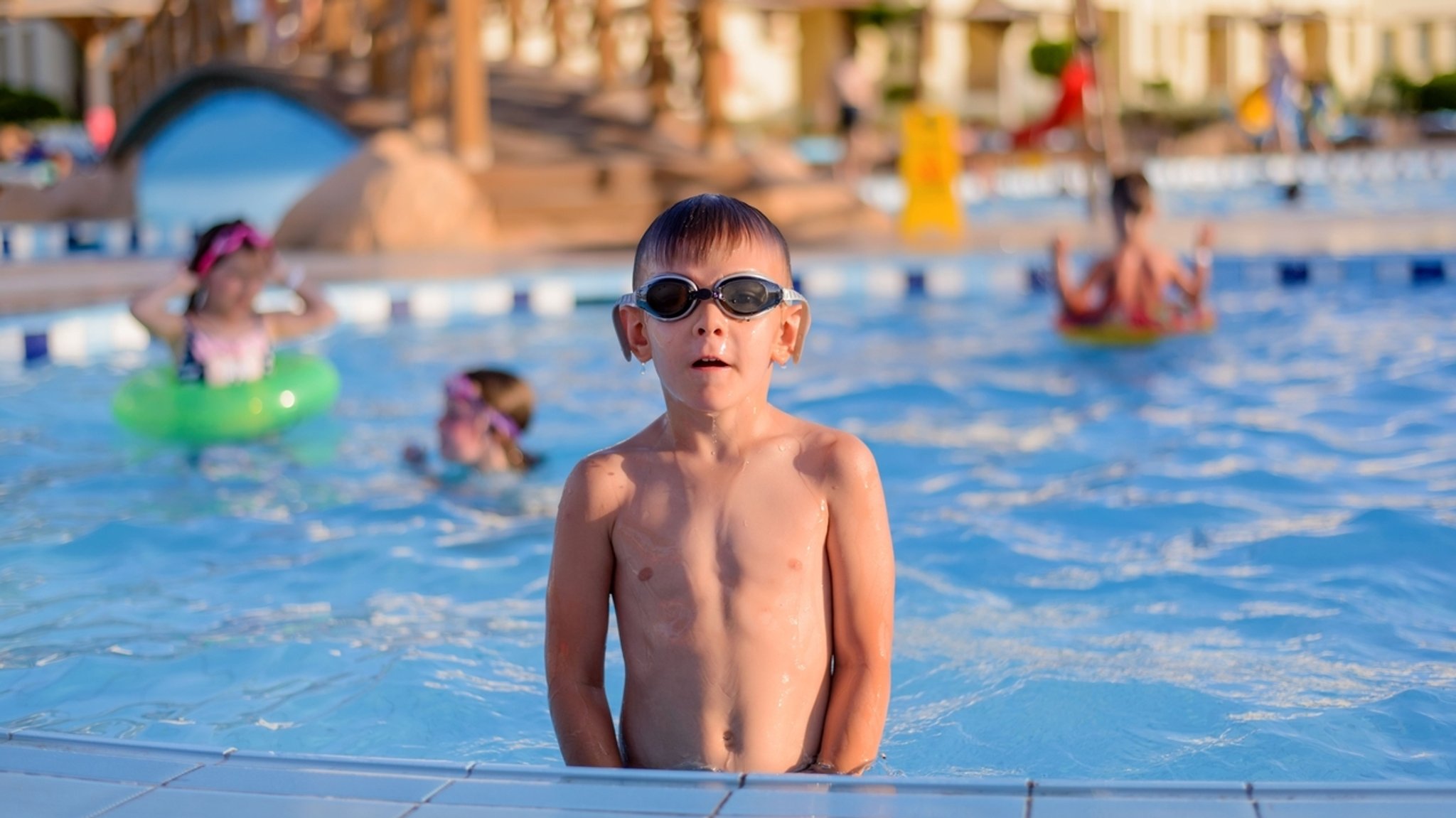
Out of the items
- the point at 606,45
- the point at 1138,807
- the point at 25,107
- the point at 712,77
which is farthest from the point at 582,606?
the point at 25,107

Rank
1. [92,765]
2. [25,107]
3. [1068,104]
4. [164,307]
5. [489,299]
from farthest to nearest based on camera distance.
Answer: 1. [25,107]
2. [1068,104]
3. [489,299]
4. [164,307]
5. [92,765]

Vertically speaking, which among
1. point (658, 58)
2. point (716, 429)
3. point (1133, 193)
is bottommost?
point (716, 429)

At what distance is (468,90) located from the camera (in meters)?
13.4

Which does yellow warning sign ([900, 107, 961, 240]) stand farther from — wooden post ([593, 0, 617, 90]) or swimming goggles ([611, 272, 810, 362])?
swimming goggles ([611, 272, 810, 362])

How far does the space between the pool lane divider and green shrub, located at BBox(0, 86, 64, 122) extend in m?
20.7

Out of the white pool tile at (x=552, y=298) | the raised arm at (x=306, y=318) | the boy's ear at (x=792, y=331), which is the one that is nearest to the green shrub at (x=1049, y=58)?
the white pool tile at (x=552, y=298)

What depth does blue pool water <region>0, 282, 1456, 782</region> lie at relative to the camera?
337 cm

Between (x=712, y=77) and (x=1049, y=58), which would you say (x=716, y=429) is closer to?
(x=712, y=77)

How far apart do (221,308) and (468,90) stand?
792 cm

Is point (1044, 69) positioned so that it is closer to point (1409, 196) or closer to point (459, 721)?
point (1409, 196)

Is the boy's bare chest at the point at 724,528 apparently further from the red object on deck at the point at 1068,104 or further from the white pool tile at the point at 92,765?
the red object on deck at the point at 1068,104

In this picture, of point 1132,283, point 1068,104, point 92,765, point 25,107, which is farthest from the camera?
point 25,107

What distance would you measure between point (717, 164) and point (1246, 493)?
29.4 ft

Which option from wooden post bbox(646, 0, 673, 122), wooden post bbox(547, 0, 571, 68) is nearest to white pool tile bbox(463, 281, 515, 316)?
wooden post bbox(646, 0, 673, 122)
